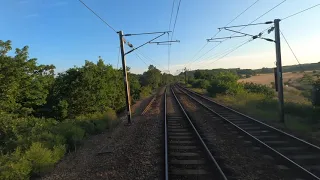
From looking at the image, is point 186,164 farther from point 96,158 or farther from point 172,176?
point 96,158

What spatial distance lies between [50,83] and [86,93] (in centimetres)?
470

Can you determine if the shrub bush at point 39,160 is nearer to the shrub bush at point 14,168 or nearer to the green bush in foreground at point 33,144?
the green bush in foreground at point 33,144

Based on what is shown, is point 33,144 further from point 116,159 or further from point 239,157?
point 239,157

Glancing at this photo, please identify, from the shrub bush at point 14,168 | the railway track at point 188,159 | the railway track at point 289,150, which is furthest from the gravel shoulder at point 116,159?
the railway track at point 289,150


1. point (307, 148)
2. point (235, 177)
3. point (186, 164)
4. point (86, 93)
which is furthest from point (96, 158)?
point (86, 93)

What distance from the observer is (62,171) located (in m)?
9.91

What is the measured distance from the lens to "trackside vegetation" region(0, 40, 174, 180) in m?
10.4

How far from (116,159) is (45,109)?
18356mm

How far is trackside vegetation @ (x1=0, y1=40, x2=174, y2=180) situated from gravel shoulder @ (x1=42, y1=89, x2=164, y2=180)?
0.66m

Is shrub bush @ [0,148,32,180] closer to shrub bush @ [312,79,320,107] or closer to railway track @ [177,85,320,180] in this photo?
railway track @ [177,85,320,180]

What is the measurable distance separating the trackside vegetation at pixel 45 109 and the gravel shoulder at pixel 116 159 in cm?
66

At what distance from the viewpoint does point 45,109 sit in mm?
26781

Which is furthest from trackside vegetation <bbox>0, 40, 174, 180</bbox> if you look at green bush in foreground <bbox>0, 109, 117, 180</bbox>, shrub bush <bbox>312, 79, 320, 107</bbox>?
shrub bush <bbox>312, 79, 320, 107</bbox>

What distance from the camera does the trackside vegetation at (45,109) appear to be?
410 inches
